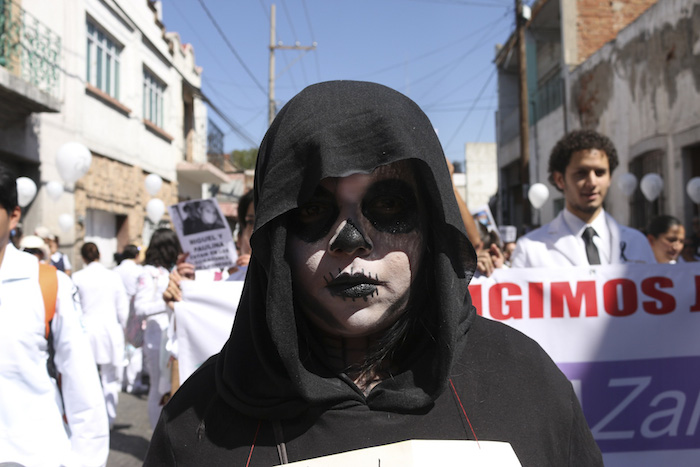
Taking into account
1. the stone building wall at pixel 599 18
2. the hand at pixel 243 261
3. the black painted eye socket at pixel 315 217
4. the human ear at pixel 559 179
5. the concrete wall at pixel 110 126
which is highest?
the stone building wall at pixel 599 18

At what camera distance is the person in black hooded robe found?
1172 mm

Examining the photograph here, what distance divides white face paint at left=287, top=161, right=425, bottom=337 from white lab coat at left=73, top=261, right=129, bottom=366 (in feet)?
14.3

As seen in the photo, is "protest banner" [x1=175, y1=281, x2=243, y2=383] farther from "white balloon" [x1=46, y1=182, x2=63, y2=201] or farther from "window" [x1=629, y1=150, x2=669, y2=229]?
Answer: "window" [x1=629, y1=150, x2=669, y2=229]

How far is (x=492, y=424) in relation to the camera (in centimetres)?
120

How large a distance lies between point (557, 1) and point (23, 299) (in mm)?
20024

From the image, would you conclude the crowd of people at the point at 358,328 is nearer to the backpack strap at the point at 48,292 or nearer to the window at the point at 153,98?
the backpack strap at the point at 48,292

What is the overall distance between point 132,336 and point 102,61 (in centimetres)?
1061

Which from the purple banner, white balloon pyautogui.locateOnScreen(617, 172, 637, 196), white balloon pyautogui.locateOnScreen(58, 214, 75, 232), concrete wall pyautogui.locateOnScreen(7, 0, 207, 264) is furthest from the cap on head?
white balloon pyautogui.locateOnScreen(617, 172, 637, 196)

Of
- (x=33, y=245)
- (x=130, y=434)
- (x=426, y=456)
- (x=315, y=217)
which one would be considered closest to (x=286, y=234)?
(x=315, y=217)

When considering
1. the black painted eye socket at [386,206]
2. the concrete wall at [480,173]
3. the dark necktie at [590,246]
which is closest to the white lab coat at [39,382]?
the black painted eye socket at [386,206]

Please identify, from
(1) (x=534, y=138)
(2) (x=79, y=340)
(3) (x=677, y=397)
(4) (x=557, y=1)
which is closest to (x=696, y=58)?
Result: (4) (x=557, y=1)

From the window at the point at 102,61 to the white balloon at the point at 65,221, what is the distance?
4054mm

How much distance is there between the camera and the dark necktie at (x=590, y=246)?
375 centimetres

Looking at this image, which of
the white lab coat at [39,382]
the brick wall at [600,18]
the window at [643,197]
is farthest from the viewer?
the brick wall at [600,18]
